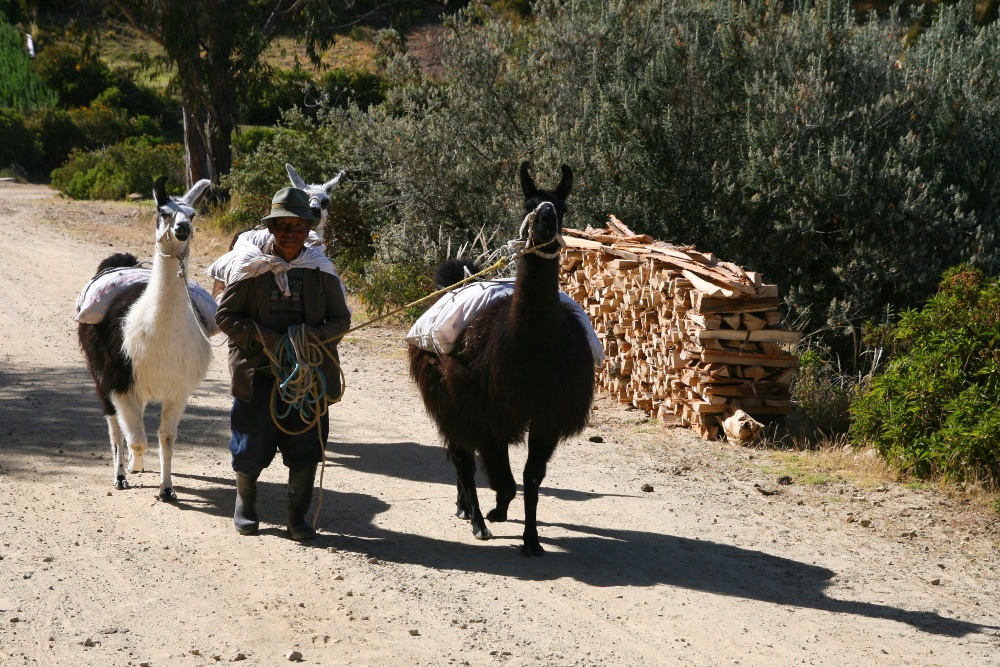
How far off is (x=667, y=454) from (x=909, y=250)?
13.9 feet

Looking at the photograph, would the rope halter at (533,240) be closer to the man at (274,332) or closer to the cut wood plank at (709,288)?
the man at (274,332)

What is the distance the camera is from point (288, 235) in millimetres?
5770

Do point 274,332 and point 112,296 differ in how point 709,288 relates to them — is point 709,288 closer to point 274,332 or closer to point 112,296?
point 274,332

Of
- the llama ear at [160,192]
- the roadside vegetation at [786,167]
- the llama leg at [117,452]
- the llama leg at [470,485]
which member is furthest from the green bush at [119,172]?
the llama leg at [470,485]

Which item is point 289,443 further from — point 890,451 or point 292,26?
point 292,26

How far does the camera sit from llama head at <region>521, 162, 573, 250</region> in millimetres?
5148

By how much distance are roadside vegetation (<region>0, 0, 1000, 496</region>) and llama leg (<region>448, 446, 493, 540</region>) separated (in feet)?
10.6

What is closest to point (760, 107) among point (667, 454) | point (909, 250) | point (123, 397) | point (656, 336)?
point (909, 250)

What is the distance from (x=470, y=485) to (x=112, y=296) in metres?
2.81

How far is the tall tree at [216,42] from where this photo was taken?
64.5ft

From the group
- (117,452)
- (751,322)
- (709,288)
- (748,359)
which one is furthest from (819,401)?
(117,452)

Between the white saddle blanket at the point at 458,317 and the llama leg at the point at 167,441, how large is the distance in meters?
1.69

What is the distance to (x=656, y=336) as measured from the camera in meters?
9.11

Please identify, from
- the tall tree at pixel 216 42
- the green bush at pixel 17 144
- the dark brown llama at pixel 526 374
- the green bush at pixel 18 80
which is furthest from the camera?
the green bush at pixel 18 80
